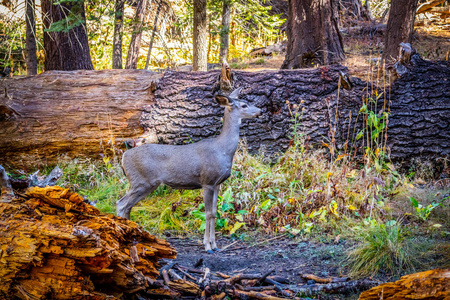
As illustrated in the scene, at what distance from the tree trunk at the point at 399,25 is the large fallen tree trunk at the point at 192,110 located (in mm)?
2375

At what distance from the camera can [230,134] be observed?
5.32 m

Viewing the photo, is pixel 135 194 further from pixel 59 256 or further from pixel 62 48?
pixel 62 48

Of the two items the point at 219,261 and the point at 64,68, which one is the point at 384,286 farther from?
the point at 64,68

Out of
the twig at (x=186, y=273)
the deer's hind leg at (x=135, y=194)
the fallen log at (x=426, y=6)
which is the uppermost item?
the fallen log at (x=426, y=6)

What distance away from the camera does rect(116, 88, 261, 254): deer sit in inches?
199

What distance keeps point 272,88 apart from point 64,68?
4893mm

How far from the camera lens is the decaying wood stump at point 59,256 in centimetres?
270

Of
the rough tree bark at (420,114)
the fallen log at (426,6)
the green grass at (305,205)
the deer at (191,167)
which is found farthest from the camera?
the fallen log at (426,6)

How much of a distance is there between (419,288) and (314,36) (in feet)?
28.0

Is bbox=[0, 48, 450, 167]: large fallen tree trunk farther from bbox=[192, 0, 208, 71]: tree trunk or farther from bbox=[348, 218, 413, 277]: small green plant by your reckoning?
bbox=[348, 218, 413, 277]: small green plant

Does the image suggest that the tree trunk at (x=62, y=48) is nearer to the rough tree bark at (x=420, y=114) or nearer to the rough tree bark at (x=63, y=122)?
the rough tree bark at (x=63, y=122)

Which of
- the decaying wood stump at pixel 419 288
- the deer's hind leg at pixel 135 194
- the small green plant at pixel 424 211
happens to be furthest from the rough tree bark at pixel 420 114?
the decaying wood stump at pixel 419 288

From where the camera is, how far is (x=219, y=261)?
4402mm

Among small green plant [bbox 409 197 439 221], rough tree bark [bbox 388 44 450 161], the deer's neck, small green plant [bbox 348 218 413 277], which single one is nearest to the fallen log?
rough tree bark [bbox 388 44 450 161]
